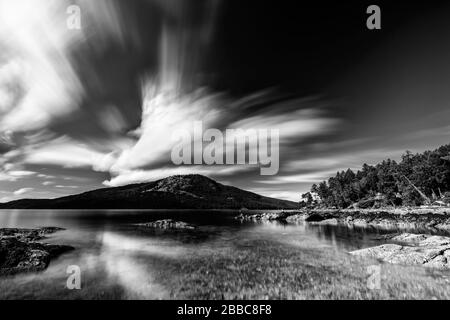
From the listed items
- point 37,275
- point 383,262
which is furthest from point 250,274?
point 37,275

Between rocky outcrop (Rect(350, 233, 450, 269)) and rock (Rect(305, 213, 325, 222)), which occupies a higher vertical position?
rocky outcrop (Rect(350, 233, 450, 269))

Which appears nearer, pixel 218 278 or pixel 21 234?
pixel 218 278

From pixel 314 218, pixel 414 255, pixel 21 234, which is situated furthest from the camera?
pixel 314 218

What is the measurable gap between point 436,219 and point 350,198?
11057cm

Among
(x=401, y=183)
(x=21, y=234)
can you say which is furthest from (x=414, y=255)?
(x=401, y=183)

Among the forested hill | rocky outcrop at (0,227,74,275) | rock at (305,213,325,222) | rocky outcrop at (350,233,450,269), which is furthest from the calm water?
the forested hill

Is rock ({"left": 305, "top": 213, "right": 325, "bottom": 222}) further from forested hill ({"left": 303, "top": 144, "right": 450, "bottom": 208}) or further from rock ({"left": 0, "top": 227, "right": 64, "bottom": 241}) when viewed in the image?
rock ({"left": 0, "top": 227, "right": 64, "bottom": 241})

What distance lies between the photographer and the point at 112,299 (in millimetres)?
16656

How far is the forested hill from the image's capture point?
106 m

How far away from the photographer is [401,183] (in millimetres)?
122875

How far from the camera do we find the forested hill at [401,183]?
4173 inches

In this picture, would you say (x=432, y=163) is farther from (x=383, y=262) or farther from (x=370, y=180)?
(x=383, y=262)

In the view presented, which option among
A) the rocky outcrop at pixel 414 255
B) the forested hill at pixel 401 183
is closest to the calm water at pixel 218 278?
the rocky outcrop at pixel 414 255

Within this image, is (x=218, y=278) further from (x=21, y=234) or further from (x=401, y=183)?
(x=401, y=183)
